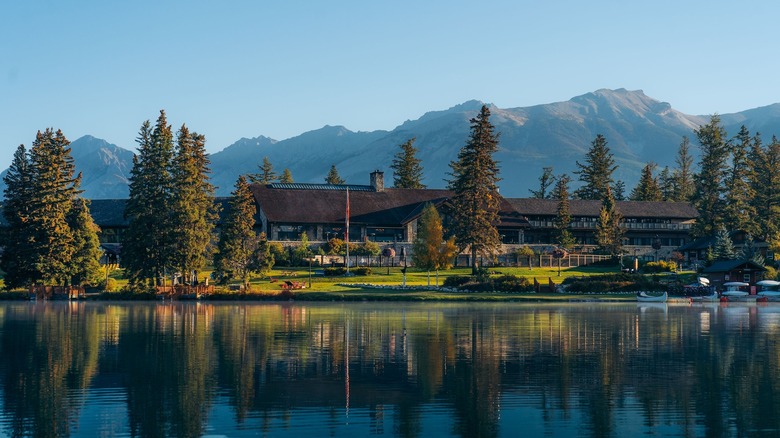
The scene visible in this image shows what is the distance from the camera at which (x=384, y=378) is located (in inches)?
1113

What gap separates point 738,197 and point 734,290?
103 ft

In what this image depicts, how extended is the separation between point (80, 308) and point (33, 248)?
15455 millimetres

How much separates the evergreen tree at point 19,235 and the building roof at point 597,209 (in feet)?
217

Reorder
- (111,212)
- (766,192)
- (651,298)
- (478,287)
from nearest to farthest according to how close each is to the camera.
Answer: (651,298)
(478,287)
(111,212)
(766,192)

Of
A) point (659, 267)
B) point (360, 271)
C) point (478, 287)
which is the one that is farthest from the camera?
point (659, 267)

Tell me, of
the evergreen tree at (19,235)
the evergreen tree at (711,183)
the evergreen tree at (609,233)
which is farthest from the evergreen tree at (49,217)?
the evergreen tree at (711,183)

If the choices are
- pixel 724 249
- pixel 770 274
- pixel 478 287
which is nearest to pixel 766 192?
pixel 724 249

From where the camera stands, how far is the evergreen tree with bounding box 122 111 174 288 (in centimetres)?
7962

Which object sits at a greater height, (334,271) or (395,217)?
(395,217)

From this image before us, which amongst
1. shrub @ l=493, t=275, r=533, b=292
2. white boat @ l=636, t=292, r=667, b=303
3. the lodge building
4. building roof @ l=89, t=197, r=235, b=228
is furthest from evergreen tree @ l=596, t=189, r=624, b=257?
building roof @ l=89, t=197, r=235, b=228

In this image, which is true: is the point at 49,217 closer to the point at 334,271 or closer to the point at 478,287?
the point at 334,271

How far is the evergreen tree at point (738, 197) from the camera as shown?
116m

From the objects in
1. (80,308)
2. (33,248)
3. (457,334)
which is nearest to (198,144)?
(33,248)

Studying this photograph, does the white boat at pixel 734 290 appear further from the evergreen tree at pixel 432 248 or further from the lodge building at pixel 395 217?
the lodge building at pixel 395 217
